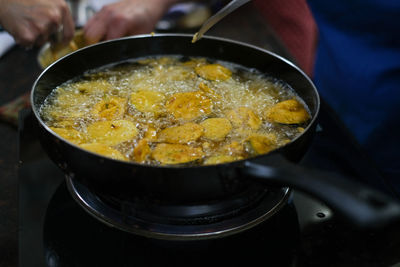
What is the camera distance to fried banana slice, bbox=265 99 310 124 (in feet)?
3.46

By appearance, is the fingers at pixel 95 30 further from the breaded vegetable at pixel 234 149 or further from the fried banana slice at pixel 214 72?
the breaded vegetable at pixel 234 149

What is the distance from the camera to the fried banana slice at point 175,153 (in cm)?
89

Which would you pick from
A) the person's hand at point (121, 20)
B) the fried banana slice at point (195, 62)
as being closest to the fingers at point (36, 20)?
the person's hand at point (121, 20)

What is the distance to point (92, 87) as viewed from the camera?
117 cm

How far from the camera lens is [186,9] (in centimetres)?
212

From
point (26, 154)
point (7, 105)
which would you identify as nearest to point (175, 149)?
point (26, 154)

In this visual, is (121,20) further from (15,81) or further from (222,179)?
(222,179)

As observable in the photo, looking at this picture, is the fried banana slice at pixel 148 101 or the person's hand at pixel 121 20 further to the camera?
the person's hand at pixel 121 20

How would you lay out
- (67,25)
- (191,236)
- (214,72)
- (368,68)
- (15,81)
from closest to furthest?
(191,236) → (214,72) → (368,68) → (67,25) → (15,81)

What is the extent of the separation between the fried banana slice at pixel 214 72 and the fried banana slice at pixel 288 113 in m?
0.21

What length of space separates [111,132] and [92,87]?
24 cm

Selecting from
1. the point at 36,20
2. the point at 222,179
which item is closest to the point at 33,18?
the point at 36,20

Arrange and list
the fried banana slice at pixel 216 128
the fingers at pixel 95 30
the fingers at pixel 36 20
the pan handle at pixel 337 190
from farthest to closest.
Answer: the fingers at pixel 95 30 → the fingers at pixel 36 20 → the fried banana slice at pixel 216 128 → the pan handle at pixel 337 190

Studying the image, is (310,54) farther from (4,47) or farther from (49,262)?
(49,262)
